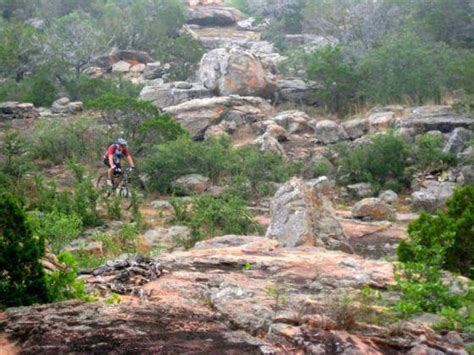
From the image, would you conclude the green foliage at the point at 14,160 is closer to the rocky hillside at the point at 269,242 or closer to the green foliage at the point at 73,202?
the rocky hillside at the point at 269,242

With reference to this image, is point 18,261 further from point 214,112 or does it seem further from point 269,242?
point 214,112

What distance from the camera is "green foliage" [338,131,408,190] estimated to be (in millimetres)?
16016

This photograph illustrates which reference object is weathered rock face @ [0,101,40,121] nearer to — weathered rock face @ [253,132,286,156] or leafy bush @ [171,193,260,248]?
weathered rock face @ [253,132,286,156]

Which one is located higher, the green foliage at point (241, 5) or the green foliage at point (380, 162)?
the green foliage at point (241, 5)

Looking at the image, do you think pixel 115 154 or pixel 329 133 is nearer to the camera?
pixel 115 154

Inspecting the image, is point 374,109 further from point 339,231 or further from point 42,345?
point 42,345

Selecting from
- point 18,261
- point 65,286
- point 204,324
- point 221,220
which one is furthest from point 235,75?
point 204,324

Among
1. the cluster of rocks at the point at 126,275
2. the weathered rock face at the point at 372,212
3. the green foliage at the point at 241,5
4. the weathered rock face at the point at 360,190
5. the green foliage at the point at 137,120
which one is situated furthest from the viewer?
the green foliage at the point at 241,5

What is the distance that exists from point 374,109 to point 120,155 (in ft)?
34.9

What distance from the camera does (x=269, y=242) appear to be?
776cm

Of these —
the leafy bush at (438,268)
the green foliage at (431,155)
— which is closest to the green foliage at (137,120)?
the green foliage at (431,155)

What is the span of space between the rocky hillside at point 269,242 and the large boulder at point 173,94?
0.19ft

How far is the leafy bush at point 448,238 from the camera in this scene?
5301 mm

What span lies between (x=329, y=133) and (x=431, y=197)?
6.54 m
